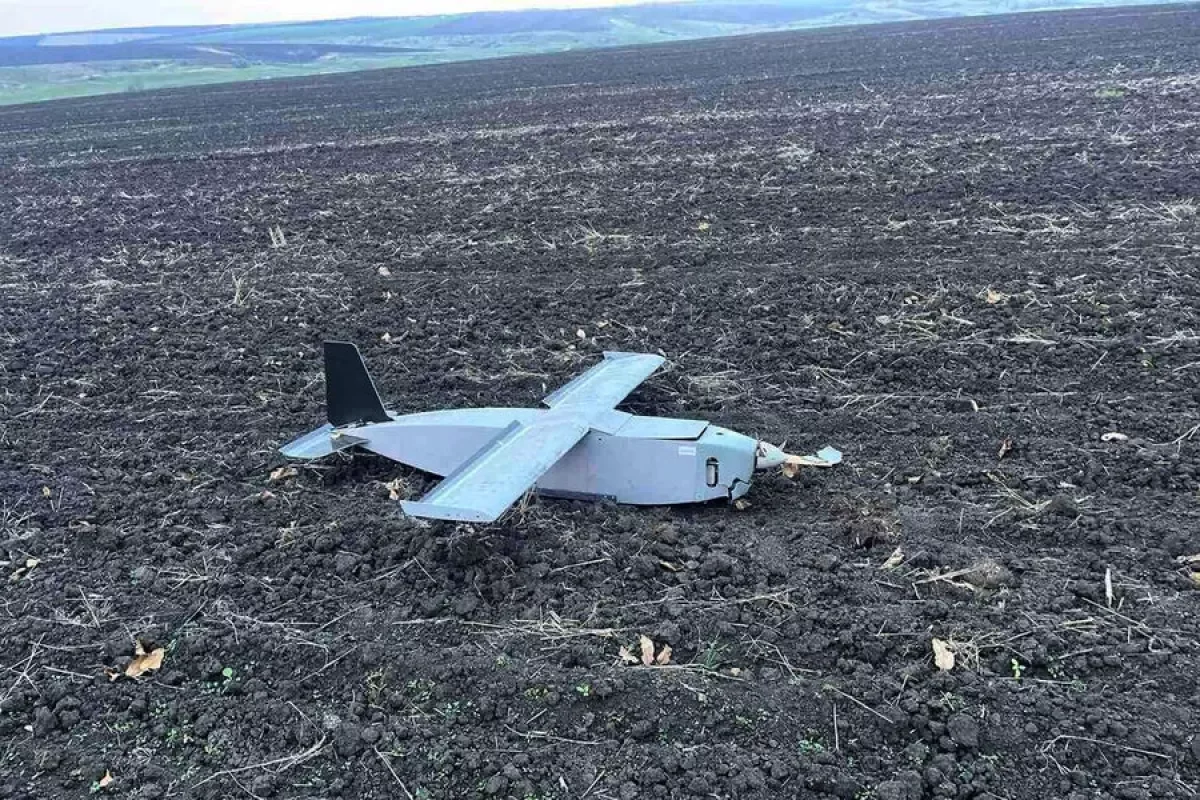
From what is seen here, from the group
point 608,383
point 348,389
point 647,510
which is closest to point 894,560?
point 647,510

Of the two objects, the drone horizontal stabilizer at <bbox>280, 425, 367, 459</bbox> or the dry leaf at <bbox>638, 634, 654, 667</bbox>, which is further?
the drone horizontal stabilizer at <bbox>280, 425, 367, 459</bbox>

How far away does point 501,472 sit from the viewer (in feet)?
17.0

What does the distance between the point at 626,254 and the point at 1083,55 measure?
95.0ft

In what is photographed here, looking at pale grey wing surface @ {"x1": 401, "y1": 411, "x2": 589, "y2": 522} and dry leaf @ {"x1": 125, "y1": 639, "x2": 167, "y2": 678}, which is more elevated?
pale grey wing surface @ {"x1": 401, "y1": 411, "x2": 589, "y2": 522}

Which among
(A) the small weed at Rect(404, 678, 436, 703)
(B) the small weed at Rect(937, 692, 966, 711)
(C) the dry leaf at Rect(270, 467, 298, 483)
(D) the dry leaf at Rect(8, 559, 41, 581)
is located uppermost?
(C) the dry leaf at Rect(270, 467, 298, 483)

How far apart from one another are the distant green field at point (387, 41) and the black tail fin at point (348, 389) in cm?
6020

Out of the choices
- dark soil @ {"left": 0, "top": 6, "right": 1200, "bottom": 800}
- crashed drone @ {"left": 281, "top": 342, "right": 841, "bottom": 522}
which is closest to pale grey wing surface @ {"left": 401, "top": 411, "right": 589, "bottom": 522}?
crashed drone @ {"left": 281, "top": 342, "right": 841, "bottom": 522}

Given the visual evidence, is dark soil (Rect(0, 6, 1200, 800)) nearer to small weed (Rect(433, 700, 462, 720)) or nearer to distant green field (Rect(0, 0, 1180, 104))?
small weed (Rect(433, 700, 462, 720))

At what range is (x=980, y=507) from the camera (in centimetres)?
577

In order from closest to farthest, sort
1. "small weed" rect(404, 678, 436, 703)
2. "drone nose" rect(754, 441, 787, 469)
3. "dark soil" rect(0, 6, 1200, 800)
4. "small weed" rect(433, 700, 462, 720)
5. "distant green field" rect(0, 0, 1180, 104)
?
"dark soil" rect(0, 6, 1200, 800), "small weed" rect(433, 700, 462, 720), "small weed" rect(404, 678, 436, 703), "drone nose" rect(754, 441, 787, 469), "distant green field" rect(0, 0, 1180, 104)

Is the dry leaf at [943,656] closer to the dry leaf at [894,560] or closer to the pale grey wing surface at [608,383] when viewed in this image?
the dry leaf at [894,560]

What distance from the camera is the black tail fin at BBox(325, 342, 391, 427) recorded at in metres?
6.72

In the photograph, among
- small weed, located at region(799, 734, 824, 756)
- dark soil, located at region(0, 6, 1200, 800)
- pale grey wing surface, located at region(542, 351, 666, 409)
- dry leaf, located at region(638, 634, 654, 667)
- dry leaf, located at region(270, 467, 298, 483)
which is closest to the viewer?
small weed, located at region(799, 734, 824, 756)

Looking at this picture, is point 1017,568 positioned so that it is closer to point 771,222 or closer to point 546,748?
point 546,748
